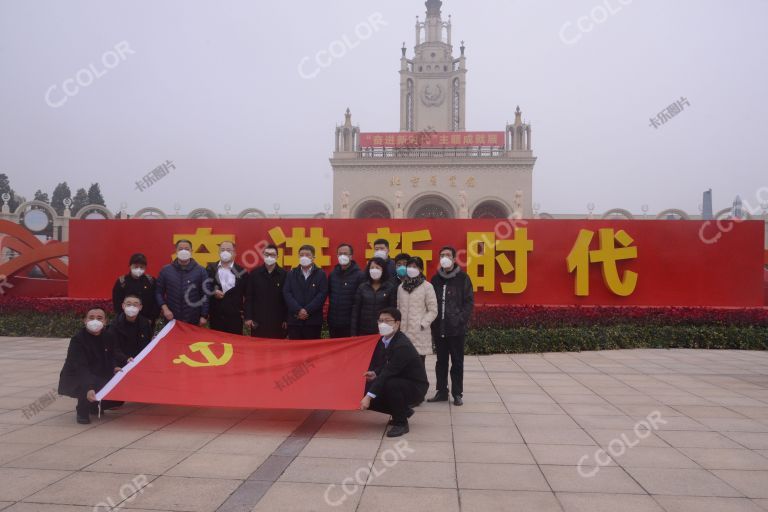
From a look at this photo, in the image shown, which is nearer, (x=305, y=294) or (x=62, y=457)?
(x=62, y=457)

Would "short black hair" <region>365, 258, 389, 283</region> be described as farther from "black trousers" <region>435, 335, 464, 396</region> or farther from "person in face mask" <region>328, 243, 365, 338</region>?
"black trousers" <region>435, 335, 464, 396</region>

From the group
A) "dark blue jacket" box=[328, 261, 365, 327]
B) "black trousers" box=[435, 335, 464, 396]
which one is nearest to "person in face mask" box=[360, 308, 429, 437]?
"black trousers" box=[435, 335, 464, 396]

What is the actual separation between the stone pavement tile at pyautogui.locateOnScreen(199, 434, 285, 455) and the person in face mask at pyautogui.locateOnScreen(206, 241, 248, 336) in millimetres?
1944

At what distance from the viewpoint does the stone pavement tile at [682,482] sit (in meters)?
2.98

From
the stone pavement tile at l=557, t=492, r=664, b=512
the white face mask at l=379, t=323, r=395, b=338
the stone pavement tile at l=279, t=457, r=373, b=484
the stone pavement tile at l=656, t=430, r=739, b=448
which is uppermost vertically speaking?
the white face mask at l=379, t=323, r=395, b=338

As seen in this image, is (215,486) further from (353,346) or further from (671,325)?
(671,325)

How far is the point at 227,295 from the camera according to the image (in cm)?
564

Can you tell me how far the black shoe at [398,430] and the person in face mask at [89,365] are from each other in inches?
86.6

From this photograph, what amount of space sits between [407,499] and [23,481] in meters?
2.07

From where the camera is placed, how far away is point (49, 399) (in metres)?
4.76

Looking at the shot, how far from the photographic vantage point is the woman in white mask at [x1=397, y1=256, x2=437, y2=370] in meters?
4.80

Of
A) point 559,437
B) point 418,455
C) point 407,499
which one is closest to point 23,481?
point 407,499

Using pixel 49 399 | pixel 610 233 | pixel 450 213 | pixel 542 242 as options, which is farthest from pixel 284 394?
pixel 450 213

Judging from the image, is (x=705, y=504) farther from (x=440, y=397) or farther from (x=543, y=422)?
(x=440, y=397)
